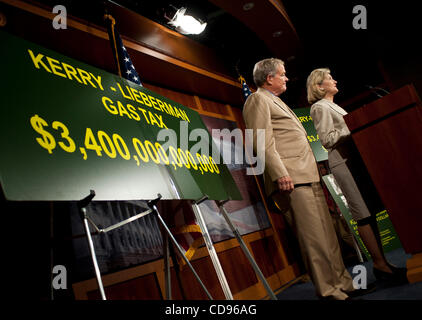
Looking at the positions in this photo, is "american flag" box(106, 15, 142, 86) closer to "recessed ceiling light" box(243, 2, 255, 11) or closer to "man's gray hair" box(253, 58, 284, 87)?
"man's gray hair" box(253, 58, 284, 87)

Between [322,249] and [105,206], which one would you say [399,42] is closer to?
[322,249]

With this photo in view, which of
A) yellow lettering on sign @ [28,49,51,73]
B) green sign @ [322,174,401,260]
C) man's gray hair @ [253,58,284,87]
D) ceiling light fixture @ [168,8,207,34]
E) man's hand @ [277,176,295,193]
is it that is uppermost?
ceiling light fixture @ [168,8,207,34]

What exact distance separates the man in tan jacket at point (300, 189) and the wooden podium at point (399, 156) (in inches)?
12.6

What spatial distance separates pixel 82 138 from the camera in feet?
3.55

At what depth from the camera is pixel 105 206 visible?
83.2 inches

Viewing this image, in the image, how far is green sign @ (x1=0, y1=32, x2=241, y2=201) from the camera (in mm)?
899

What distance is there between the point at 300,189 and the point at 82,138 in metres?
1.15

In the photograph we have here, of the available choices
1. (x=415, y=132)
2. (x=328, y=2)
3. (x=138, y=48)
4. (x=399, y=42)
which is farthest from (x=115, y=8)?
(x=399, y=42)

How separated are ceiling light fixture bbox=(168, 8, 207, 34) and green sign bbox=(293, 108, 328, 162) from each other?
1633 millimetres

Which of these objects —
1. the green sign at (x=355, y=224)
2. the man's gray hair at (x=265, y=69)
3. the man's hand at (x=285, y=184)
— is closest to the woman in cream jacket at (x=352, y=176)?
the man's gray hair at (x=265, y=69)

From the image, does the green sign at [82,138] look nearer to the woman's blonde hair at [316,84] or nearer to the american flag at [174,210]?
the american flag at [174,210]

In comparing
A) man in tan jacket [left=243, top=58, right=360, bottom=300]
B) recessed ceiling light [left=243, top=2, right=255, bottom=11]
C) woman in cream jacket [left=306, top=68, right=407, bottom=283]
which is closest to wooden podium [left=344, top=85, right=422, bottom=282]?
woman in cream jacket [left=306, top=68, right=407, bottom=283]

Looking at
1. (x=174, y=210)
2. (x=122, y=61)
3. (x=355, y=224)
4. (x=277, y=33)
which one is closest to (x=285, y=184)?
(x=174, y=210)
